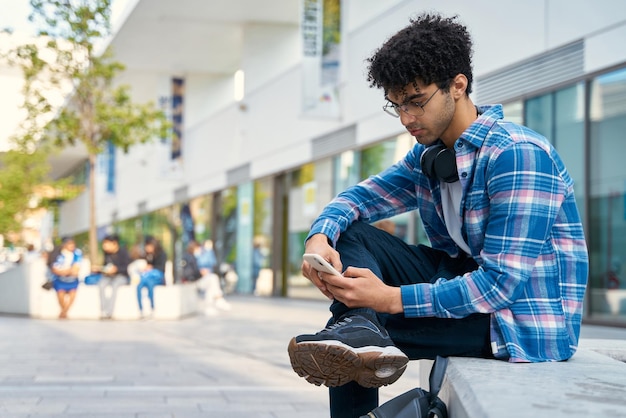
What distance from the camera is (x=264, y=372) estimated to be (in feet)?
24.1

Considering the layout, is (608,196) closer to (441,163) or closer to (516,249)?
(441,163)

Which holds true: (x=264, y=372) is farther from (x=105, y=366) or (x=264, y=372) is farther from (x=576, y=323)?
(x=576, y=323)

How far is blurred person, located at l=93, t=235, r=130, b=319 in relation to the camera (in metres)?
16.1

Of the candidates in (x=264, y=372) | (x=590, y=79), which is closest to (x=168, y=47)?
(x=590, y=79)

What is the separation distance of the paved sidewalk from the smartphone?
251 cm

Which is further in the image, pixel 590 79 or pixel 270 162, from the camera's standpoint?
pixel 270 162

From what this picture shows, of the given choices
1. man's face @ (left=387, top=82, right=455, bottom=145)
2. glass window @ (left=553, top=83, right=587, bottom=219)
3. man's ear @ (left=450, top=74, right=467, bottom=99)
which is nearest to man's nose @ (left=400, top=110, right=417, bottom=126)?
man's face @ (left=387, top=82, right=455, bottom=145)

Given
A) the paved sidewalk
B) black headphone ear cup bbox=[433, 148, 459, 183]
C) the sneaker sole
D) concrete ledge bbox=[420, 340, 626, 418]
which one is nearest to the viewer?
concrete ledge bbox=[420, 340, 626, 418]

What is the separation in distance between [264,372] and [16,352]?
9.58 feet

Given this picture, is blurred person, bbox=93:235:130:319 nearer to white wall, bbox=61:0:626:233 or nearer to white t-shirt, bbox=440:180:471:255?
white wall, bbox=61:0:626:233

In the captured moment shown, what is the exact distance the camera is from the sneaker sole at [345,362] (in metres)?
2.44

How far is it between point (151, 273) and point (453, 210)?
43.2ft

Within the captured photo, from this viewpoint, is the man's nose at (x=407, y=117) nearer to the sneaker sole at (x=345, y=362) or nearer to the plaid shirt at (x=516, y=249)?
the plaid shirt at (x=516, y=249)

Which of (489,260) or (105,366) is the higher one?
(489,260)
